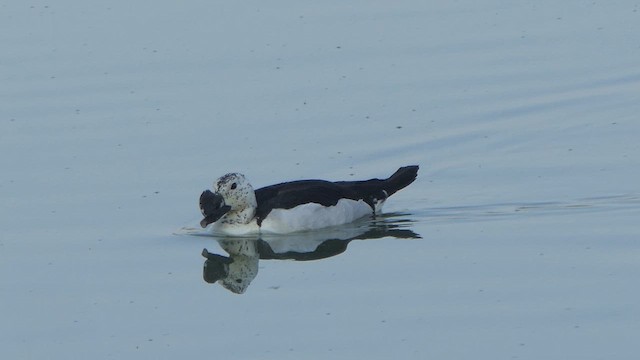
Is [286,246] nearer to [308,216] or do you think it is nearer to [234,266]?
[308,216]

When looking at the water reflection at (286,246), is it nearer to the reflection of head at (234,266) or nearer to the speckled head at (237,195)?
the reflection of head at (234,266)

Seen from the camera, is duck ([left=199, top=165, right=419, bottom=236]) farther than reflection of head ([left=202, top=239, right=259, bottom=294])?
Yes

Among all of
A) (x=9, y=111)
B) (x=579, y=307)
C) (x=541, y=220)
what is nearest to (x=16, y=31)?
(x=9, y=111)

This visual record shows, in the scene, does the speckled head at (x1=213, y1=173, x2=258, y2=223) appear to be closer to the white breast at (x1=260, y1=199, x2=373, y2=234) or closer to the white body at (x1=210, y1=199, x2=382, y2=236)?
the white body at (x1=210, y1=199, x2=382, y2=236)

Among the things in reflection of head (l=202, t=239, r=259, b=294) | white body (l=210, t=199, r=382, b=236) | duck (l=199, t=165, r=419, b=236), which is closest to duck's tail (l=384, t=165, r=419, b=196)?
duck (l=199, t=165, r=419, b=236)

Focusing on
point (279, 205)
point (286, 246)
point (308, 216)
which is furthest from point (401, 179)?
point (286, 246)

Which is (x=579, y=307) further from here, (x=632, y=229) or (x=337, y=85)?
(x=337, y=85)

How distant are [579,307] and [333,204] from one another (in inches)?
155

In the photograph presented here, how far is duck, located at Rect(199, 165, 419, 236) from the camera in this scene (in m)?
15.7

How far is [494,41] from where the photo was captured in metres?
21.3

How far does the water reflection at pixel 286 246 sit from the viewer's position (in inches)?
586

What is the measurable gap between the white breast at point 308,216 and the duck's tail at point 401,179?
13.9 inches

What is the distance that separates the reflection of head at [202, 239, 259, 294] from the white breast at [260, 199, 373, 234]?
0.92 ft

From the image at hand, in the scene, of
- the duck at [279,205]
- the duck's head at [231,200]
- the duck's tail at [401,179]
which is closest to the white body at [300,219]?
the duck at [279,205]
